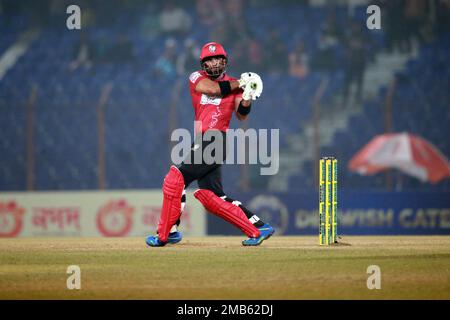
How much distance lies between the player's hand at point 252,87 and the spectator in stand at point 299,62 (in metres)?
13.8

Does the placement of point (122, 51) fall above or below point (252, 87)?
above

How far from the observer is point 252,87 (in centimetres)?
1091

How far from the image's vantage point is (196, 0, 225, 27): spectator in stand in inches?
1065

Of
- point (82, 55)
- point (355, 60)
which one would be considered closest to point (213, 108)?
Answer: point (355, 60)

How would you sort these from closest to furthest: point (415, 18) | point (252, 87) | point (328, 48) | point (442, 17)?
point (252, 87), point (442, 17), point (415, 18), point (328, 48)

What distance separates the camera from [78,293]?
8.38 m

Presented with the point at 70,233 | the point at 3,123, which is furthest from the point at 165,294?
the point at 3,123

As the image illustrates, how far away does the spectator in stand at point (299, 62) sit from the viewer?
81.2 feet

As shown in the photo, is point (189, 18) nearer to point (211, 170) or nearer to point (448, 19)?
point (448, 19)

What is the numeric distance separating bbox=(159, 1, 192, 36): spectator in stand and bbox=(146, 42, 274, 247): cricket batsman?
16.1 m

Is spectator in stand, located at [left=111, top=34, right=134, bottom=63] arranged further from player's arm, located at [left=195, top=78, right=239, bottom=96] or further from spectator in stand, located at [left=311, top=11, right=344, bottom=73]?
player's arm, located at [left=195, top=78, right=239, bottom=96]

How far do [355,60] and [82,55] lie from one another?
7624 millimetres

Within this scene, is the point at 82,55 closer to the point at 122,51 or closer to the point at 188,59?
the point at 122,51

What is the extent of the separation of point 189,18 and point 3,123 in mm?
7227
